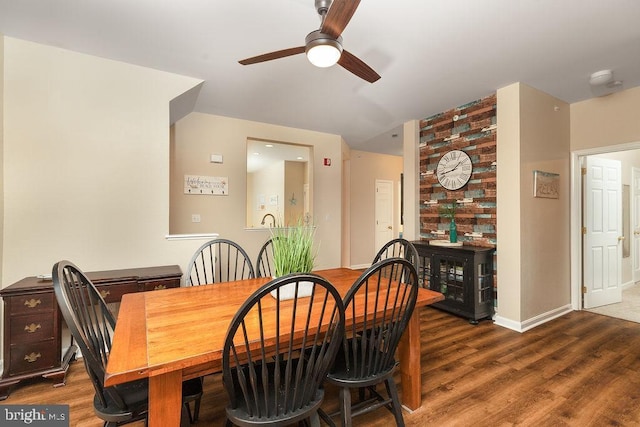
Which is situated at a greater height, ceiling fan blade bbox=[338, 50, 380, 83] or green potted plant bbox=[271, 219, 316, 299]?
ceiling fan blade bbox=[338, 50, 380, 83]

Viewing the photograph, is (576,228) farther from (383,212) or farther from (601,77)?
(383,212)

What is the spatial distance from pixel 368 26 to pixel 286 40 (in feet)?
2.10

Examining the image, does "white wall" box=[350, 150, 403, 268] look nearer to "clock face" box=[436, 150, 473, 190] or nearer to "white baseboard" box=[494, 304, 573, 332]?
"clock face" box=[436, 150, 473, 190]

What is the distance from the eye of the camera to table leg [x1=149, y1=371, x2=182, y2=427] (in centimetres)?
104

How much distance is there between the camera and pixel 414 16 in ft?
6.55

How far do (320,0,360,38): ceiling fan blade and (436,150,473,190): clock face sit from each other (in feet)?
8.80

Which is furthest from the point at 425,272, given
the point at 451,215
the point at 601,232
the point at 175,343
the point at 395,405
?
A: the point at 175,343

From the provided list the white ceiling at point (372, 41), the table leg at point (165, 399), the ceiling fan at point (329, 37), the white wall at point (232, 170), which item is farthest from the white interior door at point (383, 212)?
the table leg at point (165, 399)

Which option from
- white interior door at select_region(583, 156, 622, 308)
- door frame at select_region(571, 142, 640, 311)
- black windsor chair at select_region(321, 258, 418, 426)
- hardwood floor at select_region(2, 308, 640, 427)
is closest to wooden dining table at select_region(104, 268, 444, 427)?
black windsor chair at select_region(321, 258, 418, 426)

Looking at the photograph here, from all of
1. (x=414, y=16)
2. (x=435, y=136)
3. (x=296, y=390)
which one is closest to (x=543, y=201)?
(x=435, y=136)

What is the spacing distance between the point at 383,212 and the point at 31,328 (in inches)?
234

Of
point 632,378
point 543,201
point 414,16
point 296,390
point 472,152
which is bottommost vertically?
point 632,378

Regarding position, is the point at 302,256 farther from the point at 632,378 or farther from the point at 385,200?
the point at 385,200

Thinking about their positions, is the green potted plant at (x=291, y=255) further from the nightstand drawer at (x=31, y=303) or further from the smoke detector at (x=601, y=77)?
the smoke detector at (x=601, y=77)
